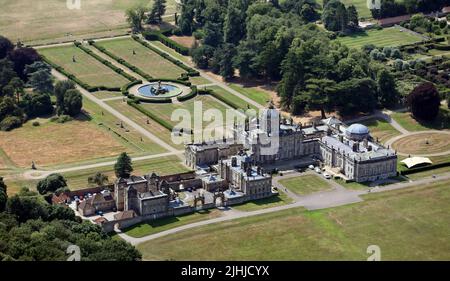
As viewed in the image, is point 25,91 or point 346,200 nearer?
point 346,200

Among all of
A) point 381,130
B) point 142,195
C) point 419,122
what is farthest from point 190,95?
point 142,195

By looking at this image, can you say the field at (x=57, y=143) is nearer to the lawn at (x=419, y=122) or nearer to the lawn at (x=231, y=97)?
the lawn at (x=231, y=97)

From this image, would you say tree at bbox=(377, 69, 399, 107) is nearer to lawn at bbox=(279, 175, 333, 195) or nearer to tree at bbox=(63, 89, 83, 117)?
lawn at bbox=(279, 175, 333, 195)

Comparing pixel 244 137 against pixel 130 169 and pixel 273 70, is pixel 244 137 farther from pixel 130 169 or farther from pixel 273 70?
pixel 273 70

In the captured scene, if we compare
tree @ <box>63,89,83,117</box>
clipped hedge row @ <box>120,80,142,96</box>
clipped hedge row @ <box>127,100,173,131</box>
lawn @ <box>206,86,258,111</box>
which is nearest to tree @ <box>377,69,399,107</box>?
lawn @ <box>206,86,258,111</box>
